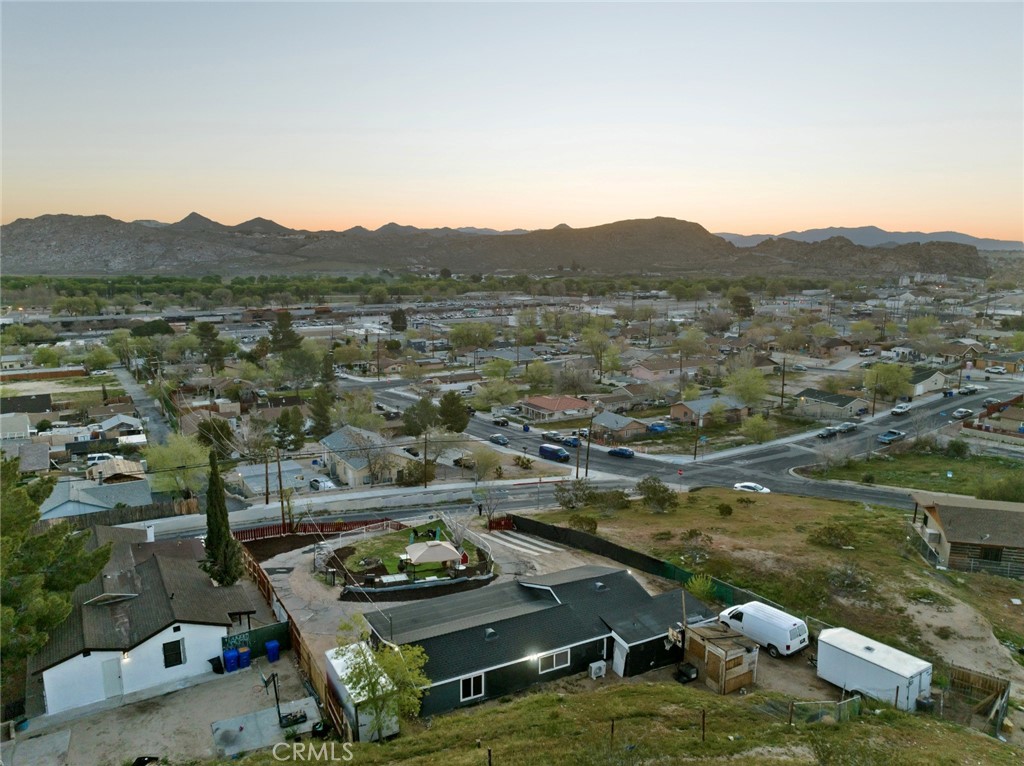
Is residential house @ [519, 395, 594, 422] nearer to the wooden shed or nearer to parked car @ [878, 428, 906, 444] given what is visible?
parked car @ [878, 428, 906, 444]

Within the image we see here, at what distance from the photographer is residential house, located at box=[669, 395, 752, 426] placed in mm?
57312

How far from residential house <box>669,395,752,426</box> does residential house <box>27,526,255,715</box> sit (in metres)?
43.5

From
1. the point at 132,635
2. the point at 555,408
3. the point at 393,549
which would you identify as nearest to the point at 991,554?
the point at 393,549

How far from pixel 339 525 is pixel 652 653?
739 inches

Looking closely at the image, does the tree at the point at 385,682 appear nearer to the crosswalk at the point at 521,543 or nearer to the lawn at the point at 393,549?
the lawn at the point at 393,549

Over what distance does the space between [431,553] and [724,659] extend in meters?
12.6

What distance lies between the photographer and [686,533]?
28453 mm

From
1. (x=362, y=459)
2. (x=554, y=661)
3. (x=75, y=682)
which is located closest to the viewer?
(x=75, y=682)

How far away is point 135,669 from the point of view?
17828 millimetres

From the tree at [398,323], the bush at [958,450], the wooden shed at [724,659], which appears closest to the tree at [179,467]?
Result: the wooden shed at [724,659]

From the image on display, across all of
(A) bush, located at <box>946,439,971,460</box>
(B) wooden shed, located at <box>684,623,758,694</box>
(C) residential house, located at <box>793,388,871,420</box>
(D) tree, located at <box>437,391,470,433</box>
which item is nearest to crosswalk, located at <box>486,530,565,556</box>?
(B) wooden shed, located at <box>684,623,758,694</box>

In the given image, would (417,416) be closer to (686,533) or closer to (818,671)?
(686,533)

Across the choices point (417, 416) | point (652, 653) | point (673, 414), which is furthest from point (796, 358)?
point (652, 653)

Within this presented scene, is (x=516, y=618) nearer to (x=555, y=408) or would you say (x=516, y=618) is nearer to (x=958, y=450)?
(x=555, y=408)
